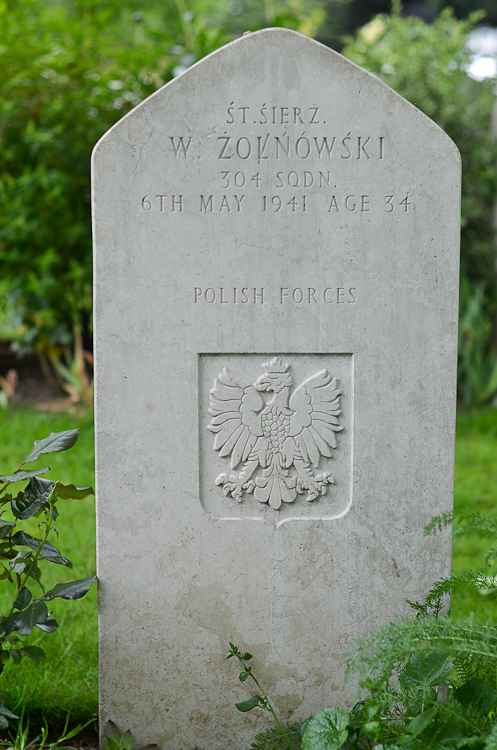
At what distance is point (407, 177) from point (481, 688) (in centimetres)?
134

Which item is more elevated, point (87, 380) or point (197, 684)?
point (87, 380)

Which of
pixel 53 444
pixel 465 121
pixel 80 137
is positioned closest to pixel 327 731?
pixel 53 444

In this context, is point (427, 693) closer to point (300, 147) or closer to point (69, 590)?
point (69, 590)

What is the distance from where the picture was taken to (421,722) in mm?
1401

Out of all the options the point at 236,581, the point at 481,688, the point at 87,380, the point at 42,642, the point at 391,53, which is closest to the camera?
the point at 481,688

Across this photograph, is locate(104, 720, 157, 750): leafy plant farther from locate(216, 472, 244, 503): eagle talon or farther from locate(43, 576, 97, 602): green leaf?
locate(216, 472, 244, 503): eagle talon

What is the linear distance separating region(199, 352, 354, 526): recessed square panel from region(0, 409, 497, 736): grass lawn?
30.3 inches

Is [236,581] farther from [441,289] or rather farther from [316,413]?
[441,289]

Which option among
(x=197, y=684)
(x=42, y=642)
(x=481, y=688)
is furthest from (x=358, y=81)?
(x=42, y=642)

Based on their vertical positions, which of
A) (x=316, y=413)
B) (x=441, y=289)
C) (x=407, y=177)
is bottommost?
(x=316, y=413)

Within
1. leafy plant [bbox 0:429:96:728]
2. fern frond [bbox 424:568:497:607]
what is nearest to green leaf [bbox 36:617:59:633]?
leafy plant [bbox 0:429:96:728]

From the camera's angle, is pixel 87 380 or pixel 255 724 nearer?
pixel 255 724

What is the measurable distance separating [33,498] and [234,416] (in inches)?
23.9

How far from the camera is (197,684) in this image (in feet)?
6.36
